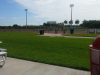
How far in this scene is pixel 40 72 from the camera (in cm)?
853

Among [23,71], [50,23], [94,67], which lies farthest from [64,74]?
[50,23]

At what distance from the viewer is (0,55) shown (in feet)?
27.5

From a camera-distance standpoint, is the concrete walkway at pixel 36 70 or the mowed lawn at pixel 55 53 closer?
the concrete walkway at pixel 36 70

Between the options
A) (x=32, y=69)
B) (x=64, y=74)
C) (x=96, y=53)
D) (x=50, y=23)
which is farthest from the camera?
(x=50, y=23)

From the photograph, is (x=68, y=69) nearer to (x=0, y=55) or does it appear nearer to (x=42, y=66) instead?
(x=42, y=66)

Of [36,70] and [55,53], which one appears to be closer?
[36,70]

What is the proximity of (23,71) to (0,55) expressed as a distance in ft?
2.95

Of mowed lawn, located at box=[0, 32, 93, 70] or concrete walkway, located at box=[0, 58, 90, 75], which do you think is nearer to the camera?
concrete walkway, located at box=[0, 58, 90, 75]

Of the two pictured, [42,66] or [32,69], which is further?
[42,66]

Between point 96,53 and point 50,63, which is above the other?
point 96,53

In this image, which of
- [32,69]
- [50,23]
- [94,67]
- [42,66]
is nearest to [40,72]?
[32,69]

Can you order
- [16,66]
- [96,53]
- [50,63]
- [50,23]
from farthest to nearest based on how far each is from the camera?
1. [50,23]
2. [50,63]
3. [16,66]
4. [96,53]

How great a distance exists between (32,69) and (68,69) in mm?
1190

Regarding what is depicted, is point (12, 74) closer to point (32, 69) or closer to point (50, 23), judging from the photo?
point (32, 69)
